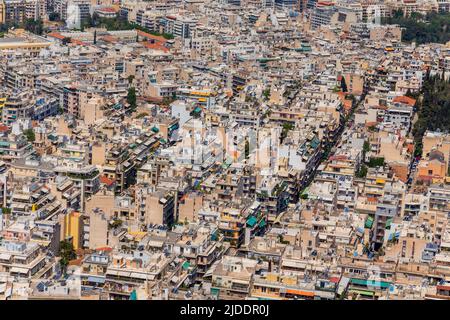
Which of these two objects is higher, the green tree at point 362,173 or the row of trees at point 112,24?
the row of trees at point 112,24

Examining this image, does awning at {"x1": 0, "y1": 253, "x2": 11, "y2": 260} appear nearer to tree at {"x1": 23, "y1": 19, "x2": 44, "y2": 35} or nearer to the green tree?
the green tree

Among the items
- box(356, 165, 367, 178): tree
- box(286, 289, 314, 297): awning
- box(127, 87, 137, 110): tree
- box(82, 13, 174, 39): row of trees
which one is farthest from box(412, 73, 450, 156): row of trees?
box(82, 13, 174, 39): row of trees

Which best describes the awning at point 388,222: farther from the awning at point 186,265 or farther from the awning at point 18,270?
the awning at point 18,270

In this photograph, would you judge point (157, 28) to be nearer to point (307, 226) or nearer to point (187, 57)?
point (187, 57)

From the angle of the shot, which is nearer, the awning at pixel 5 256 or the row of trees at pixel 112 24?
the awning at pixel 5 256

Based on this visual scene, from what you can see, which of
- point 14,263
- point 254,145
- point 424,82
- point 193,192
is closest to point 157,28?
point 424,82

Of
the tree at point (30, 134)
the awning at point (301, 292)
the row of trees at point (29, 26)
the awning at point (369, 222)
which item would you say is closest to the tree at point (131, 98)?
the tree at point (30, 134)

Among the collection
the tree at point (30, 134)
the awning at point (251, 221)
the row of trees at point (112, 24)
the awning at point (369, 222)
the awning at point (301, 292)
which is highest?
the row of trees at point (112, 24)
